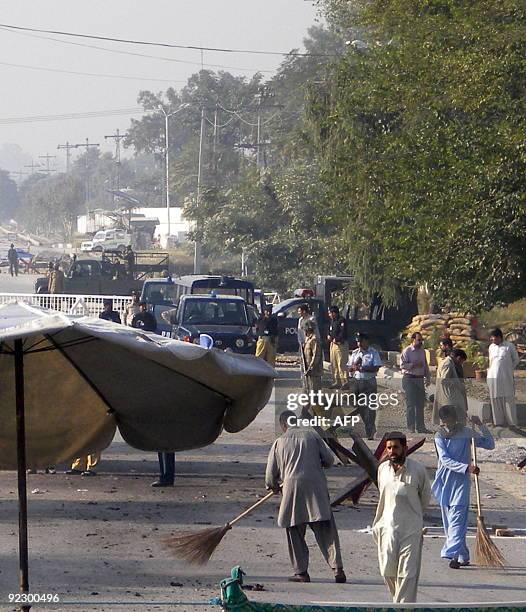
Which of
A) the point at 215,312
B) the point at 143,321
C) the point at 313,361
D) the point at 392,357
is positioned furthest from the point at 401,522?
the point at 392,357

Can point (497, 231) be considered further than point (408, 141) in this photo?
No

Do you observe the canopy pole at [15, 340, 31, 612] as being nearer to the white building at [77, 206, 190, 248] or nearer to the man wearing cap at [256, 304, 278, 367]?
the man wearing cap at [256, 304, 278, 367]

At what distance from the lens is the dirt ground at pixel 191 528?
928cm

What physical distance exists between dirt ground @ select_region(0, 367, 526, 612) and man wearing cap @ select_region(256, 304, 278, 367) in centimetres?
805

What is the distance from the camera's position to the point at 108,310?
71.0 ft

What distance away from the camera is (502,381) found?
1762cm

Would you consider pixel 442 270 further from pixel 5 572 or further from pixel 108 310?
pixel 5 572

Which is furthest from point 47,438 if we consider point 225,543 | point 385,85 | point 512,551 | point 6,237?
point 6,237

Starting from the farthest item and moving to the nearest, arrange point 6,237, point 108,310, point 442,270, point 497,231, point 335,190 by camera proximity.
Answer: point 6,237 < point 335,190 < point 108,310 < point 442,270 < point 497,231

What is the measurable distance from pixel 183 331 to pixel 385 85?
7531 millimetres

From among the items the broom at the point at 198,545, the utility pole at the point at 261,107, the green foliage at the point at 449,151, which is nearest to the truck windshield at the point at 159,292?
the green foliage at the point at 449,151

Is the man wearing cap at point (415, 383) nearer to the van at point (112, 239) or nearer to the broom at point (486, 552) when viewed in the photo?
the broom at point (486, 552)

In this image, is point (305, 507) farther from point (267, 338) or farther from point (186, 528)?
point (267, 338)

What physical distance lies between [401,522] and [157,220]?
333 feet
